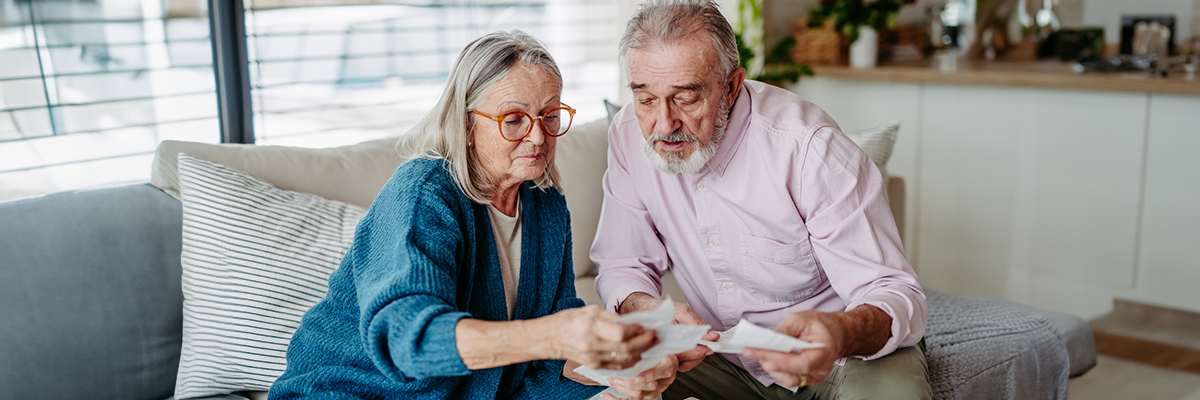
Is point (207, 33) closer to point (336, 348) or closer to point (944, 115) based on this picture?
point (336, 348)

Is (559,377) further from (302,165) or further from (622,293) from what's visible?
(302,165)

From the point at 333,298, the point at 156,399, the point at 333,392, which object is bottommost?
the point at 156,399

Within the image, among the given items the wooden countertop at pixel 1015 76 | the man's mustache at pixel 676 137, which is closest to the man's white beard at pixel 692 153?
the man's mustache at pixel 676 137

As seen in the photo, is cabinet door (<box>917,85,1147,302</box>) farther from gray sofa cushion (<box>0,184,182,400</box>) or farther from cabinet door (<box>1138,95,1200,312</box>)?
gray sofa cushion (<box>0,184,182,400</box>)

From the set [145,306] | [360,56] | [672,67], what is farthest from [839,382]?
[360,56]

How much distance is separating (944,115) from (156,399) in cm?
286

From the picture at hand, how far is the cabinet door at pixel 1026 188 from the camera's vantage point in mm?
2947

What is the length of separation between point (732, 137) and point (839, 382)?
18.6 inches

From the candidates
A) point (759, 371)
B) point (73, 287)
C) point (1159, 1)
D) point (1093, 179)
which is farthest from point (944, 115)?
point (73, 287)

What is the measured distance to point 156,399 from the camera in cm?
169

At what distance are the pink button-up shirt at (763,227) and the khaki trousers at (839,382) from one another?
0.02m

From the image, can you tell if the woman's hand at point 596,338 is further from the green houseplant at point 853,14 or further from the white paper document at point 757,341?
the green houseplant at point 853,14

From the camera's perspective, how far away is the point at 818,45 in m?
3.62

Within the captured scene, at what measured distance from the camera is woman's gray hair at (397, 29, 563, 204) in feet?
4.15
